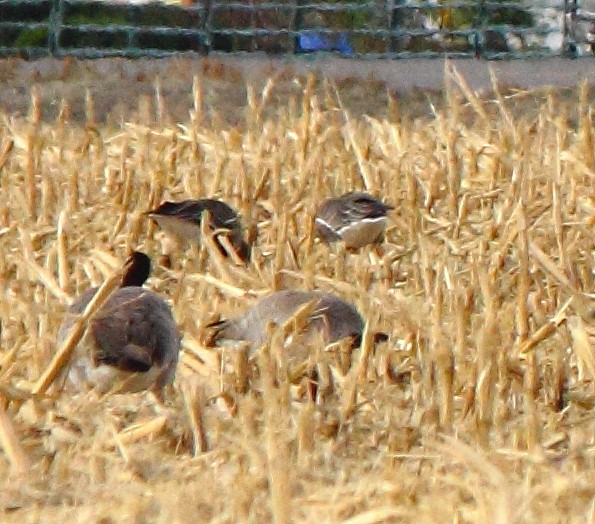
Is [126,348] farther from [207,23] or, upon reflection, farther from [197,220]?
[207,23]

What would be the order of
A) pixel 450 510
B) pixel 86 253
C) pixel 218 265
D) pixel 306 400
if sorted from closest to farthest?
1. pixel 450 510
2. pixel 306 400
3. pixel 218 265
4. pixel 86 253

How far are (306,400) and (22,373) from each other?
0.73 meters

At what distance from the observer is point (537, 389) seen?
4164mm

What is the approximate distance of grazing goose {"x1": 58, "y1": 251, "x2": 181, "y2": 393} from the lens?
4.23m

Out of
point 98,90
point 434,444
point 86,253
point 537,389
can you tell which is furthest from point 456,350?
point 98,90

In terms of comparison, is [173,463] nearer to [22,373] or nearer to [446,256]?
[22,373]

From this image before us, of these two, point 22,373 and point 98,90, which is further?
point 98,90

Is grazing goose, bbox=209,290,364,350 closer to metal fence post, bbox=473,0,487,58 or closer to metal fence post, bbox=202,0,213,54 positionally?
metal fence post, bbox=473,0,487,58

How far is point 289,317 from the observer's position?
453 cm

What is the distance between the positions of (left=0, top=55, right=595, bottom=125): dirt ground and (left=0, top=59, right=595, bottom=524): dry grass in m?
2.37

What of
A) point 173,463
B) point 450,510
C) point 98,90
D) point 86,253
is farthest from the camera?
point 98,90

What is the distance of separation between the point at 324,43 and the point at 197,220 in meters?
9.08

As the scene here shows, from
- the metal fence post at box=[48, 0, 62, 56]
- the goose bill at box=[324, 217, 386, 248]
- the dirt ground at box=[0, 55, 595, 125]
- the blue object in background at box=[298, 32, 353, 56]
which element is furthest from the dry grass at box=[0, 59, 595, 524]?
the blue object in background at box=[298, 32, 353, 56]

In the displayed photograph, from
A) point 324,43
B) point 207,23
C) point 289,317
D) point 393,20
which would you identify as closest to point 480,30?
point 393,20
